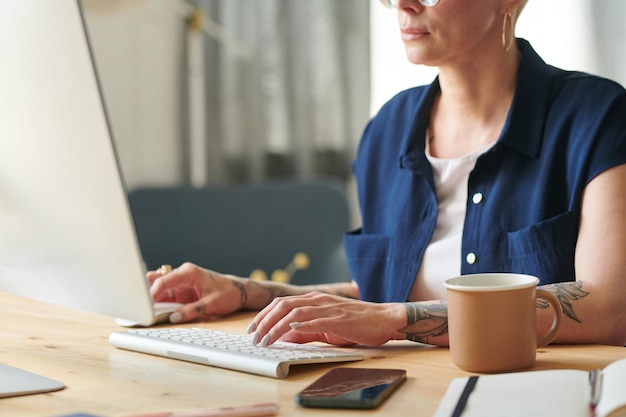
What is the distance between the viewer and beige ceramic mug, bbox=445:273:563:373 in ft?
2.72

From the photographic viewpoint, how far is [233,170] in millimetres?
3176

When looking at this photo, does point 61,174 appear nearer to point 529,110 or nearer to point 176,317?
point 176,317

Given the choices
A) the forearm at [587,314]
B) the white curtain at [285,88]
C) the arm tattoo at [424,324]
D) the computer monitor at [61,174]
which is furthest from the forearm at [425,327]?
the white curtain at [285,88]

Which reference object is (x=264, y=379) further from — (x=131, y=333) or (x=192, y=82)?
(x=192, y=82)

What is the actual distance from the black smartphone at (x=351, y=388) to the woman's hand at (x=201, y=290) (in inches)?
18.3

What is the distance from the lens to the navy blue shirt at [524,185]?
1.26 meters

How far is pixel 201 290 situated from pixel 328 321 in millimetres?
375

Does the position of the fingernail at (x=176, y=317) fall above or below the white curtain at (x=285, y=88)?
below

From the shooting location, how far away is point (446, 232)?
1405mm

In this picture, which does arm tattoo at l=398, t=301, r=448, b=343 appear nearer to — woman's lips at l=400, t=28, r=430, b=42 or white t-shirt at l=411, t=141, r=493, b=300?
white t-shirt at l=411, t=141, r=493, b=300

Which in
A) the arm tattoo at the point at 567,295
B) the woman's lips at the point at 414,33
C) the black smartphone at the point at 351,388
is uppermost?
the woman's lips at the point at 414,33

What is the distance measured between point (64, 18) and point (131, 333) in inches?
16.6

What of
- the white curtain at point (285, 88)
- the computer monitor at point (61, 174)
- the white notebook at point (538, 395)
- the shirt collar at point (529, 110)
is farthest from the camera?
the white curtain at point (285, 88)

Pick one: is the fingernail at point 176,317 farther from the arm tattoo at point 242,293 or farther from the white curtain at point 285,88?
the white curtain at point 285,88
